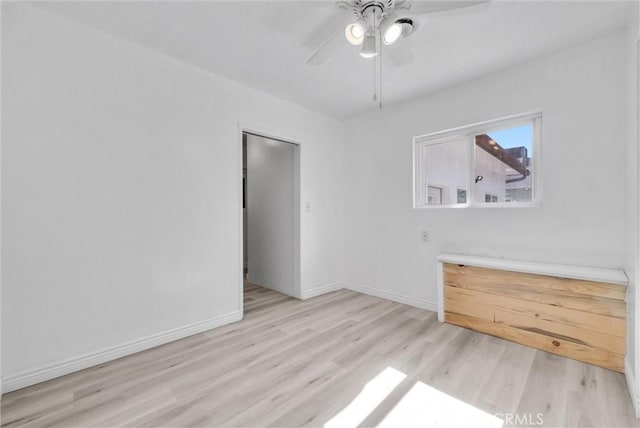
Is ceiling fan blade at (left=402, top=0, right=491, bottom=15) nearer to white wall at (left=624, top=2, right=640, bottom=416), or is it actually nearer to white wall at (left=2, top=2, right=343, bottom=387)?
white wall at (left=624, top=2, right=640, bottom=416)

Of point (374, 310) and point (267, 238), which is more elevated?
point (267, 238)

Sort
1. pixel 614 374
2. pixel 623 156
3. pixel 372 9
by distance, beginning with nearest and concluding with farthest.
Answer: pixel 372 9 < pixel 614 374 < pixel 623 156

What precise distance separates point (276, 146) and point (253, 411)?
122 inches

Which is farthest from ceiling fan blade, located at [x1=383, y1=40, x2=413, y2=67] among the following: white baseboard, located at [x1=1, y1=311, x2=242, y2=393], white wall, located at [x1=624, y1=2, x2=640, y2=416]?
white baseboard, located at [x1=1, y1=311, x2=242, y2=393]

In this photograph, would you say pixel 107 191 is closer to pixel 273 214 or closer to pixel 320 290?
pixel 273 214

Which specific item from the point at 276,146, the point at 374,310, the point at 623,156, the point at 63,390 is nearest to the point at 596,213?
the point at 623,156

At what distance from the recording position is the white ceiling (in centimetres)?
178

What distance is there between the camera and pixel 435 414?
1.49 metres

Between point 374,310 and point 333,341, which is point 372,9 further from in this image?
point 374,310

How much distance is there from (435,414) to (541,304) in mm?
1384

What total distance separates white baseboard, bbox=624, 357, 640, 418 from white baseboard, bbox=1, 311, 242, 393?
2959 mm

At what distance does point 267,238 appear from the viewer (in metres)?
4.00

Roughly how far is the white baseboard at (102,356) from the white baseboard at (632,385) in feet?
9.71

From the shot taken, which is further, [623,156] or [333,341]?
[333,341]
